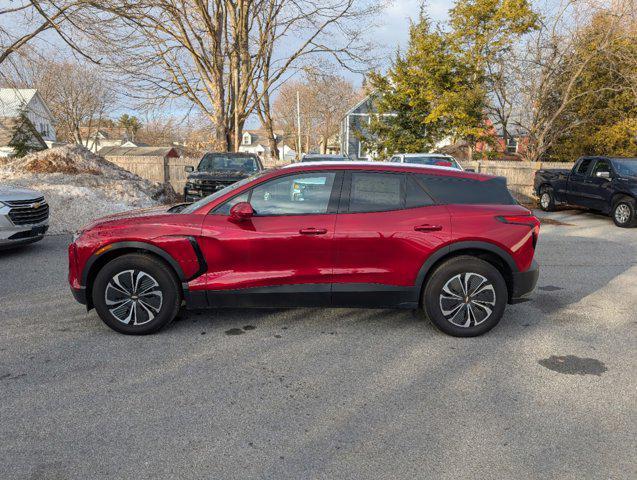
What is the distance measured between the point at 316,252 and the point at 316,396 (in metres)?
1.40

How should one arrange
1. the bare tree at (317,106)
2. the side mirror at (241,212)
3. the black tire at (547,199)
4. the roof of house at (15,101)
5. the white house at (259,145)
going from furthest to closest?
1. the white house at (259,145)
2. the bare tree at (317,106)
3. the black tire at (547,199)
4. the roof of house at (15,101)
5. the side mirror at (241,212)

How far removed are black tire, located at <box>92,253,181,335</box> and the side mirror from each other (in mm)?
815

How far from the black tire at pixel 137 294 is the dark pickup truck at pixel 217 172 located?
8.04m

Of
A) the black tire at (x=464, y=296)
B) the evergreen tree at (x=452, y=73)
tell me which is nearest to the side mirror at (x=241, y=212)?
the black tire at (x=464, y=296)

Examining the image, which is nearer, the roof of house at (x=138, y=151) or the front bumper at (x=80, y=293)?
the front bumper at (x=80, y=293)

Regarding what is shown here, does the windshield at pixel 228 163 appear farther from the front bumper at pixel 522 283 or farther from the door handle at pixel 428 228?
the front bumper at pixel 522 283

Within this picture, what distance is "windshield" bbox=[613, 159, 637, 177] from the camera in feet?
40.5

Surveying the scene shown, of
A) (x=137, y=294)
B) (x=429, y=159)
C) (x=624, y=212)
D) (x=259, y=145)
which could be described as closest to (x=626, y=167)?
(x=624, y=212)

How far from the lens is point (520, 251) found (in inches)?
179

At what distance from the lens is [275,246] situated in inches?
172

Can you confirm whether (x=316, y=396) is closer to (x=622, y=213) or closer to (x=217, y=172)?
(x=217, y=172)

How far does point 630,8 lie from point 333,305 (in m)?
20.3

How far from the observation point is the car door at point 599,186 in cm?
1273

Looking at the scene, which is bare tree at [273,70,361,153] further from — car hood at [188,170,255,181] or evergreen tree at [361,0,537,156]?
car hood at [188,170,255,181]
